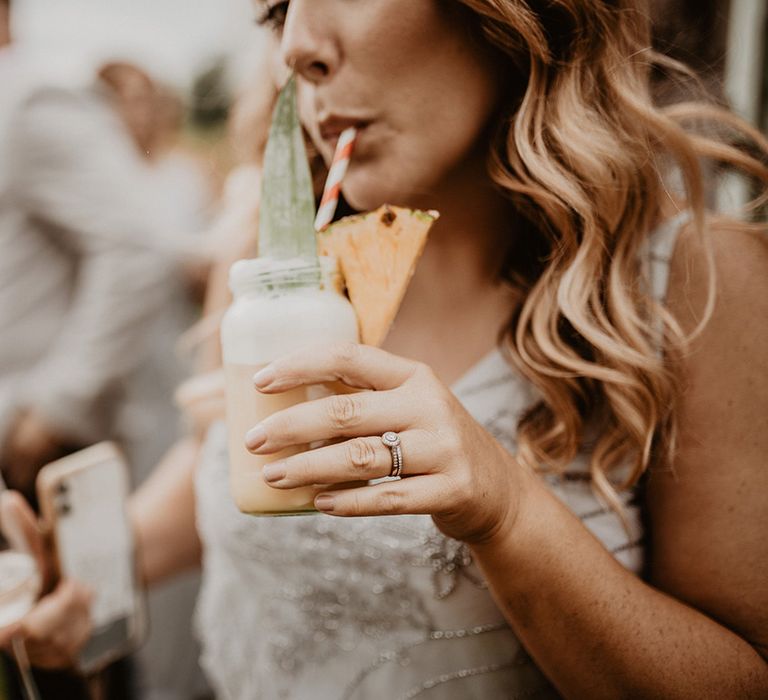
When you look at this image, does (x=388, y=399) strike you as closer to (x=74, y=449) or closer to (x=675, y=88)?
(x=675, y=88)

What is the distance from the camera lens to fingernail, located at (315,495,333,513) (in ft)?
2.33

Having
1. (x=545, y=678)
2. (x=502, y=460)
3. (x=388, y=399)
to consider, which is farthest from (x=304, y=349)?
(x=545, y=678)

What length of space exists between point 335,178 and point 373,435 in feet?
1.10

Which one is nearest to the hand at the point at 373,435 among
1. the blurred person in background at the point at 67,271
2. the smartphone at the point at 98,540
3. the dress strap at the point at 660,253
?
the dress strap at the point at 660,253

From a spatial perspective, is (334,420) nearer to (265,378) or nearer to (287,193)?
(265,378)

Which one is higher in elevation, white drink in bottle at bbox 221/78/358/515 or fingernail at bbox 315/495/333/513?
white drink in bottle at bbox 221/78/358/515

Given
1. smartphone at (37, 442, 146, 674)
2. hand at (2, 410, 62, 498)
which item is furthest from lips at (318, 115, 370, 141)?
hand at (2, 410, 62, 498)

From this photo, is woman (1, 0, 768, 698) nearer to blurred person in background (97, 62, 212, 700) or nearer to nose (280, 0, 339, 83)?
nose (280, 0, 339, 83)

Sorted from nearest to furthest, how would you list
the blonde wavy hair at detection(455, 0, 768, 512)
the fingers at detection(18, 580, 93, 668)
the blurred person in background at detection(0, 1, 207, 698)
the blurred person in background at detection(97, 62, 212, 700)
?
1. the blonde wavy hair at detection(455, 0, 768, 512)
2. the fingers at detection(18, 580, 93, 668)
3. the blurred person in background at detection(0, 1, 207, 698)
4. the blurred person in background at detection(97, 62, 212, 700)

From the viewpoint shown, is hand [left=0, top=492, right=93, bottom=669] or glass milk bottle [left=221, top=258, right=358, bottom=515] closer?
glass milk bottle [left=221, top=258, right=358, bottom=515]

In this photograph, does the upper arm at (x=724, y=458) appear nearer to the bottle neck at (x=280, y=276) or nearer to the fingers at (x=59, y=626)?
the bottle neck at (x=280, y=276)

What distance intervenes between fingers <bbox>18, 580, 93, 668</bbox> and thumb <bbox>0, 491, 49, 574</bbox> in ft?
0.19

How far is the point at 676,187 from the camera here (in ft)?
3.79

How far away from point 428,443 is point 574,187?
53cm
